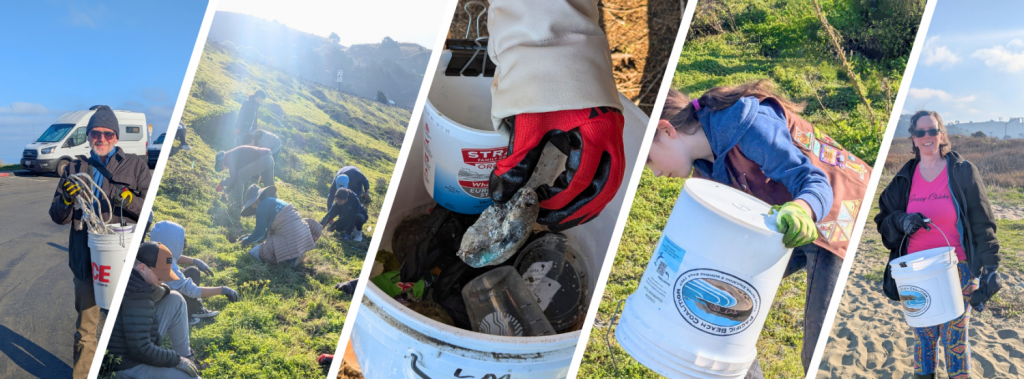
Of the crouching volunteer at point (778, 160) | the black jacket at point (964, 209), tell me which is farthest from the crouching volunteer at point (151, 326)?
the black jacket at point (964, 209)

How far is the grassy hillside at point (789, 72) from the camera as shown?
137cm

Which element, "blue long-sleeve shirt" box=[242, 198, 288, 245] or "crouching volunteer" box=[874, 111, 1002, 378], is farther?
"crouching volunteer" box=[874, 111, 1002, 378]

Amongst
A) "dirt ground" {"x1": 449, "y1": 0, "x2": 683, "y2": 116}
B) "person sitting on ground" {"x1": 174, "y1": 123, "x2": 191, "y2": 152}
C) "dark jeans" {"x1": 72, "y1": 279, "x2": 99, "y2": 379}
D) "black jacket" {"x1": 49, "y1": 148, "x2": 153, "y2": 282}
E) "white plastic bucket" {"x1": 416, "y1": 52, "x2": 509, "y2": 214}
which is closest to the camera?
"person sitting on ground" {"x1": 174, "y1": 123, "x2": 191, "y2": 152}

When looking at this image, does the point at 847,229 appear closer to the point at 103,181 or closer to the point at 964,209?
the point at 964,209

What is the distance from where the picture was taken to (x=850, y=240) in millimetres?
1302

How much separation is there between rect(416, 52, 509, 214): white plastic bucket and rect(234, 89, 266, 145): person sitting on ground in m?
0.55

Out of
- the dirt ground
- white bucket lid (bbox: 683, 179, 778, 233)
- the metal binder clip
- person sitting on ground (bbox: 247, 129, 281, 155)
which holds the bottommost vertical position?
person sitting on ground (bbox: 247, 129, 281, 155)

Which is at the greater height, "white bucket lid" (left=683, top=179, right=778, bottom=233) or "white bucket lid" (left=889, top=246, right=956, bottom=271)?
"white bucket lid" (left=683, top=179, right=778, bottom=233)

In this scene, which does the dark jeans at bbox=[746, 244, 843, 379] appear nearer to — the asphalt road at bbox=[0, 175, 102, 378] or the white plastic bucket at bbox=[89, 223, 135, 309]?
the white plastic bucket at bbox=[89, 223, 135, 309]

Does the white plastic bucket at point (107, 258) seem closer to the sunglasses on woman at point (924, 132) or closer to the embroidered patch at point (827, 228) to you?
the embroidered patch at point (827, 228)

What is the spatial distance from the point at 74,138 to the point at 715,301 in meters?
2.48

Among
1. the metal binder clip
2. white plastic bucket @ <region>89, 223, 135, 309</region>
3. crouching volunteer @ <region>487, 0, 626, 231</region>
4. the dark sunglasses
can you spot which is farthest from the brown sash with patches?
the dark sunglasses

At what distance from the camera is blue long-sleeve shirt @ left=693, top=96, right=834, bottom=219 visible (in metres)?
1.27

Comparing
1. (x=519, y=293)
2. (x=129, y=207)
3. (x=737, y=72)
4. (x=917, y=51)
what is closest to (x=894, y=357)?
(x=917, y=51)
